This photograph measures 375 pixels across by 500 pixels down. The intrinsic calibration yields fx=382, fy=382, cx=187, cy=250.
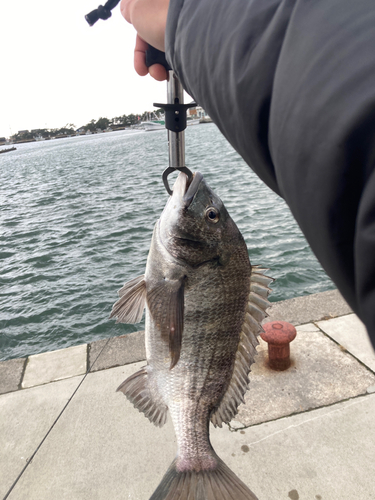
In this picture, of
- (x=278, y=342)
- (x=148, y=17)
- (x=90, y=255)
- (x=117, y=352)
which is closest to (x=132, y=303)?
(x=148, y=17)

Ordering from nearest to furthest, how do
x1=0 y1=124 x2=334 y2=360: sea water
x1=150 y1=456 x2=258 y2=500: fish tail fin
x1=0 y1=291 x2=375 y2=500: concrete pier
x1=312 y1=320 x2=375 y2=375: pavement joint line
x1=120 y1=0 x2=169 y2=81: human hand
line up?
1. x1=120 y1=0 x2=169 y2=81: human hand
2. x1=150 y1=456 x2=258 y2=500: fish tail fin
3. x1=0 y1=291 x2=375 y2=500: concrete pier
4. x1=312 y1=320 x2=375 y2=375: pavement joint line
5. x1=0 y1=124 x2=334 y2=360: sea water

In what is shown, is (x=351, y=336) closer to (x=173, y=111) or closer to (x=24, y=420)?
(x=24, y=420)

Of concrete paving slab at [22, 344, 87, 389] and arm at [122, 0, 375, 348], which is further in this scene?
concrete paving slab at [22, 344, 87, 389]

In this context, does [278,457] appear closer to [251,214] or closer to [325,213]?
[325,213]

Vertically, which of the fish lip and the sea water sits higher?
the fish lip

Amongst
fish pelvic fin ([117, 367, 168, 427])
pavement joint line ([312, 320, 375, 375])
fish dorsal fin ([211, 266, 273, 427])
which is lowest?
pavement joint line ([312, 320, 375, 375])

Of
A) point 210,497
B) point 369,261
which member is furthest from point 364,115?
point 210,497

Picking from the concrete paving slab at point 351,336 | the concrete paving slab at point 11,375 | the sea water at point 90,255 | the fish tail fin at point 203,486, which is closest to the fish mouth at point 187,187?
the fish tail fin at point 203,486

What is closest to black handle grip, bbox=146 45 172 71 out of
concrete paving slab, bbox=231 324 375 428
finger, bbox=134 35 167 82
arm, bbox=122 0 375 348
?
finger, bbox=134 35 167 82

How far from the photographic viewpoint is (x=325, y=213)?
62 centimetres

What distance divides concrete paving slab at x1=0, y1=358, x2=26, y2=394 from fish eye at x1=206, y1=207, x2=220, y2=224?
149 inches

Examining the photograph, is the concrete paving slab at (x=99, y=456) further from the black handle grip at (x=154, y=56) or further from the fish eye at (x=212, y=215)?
the black handle grip at (x=154, y=56)

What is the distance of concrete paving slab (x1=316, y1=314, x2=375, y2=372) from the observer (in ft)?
14.2

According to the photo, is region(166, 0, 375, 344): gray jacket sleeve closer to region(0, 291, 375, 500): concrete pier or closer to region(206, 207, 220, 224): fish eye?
region(206, 207, 220, 224): fish eye
